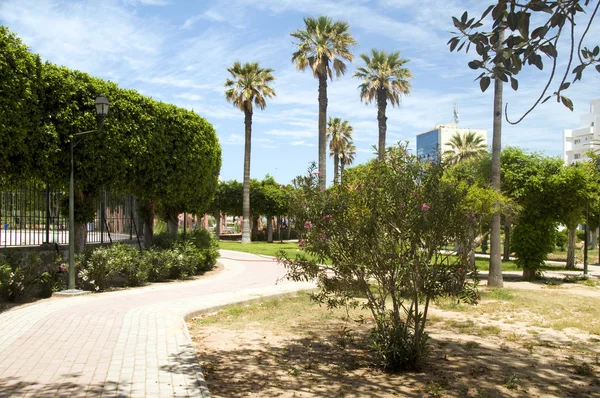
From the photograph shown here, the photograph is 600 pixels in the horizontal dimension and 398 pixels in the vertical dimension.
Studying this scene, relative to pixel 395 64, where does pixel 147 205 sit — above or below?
below

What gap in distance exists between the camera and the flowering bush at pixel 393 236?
6.32 metres

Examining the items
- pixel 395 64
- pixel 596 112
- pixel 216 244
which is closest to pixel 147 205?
pixel 216 244

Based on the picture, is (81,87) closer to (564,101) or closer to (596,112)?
(564,101)

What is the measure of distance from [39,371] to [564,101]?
6.20m

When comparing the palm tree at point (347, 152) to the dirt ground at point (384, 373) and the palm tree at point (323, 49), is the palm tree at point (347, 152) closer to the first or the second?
the palm tree at point (323, 49)

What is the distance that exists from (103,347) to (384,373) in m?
3.73

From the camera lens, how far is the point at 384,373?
22.1 ft

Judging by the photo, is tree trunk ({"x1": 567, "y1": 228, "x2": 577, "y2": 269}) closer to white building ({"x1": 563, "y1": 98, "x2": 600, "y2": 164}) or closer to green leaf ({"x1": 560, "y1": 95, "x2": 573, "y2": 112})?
green leaf ({"x1": 560, "y1": 95, "x2": 573, "y2": 112})

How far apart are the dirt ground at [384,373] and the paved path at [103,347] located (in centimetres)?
46

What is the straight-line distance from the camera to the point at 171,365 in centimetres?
636

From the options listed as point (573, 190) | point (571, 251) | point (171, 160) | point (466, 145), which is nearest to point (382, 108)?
point (571, 251)

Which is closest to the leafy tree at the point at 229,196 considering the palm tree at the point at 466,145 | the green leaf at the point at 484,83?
the palm tree at the point at 466,145

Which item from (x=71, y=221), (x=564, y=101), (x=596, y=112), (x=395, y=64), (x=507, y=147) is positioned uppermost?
(x=596, y=112)

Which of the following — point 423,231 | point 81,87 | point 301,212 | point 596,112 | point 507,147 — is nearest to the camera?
point 423,231
